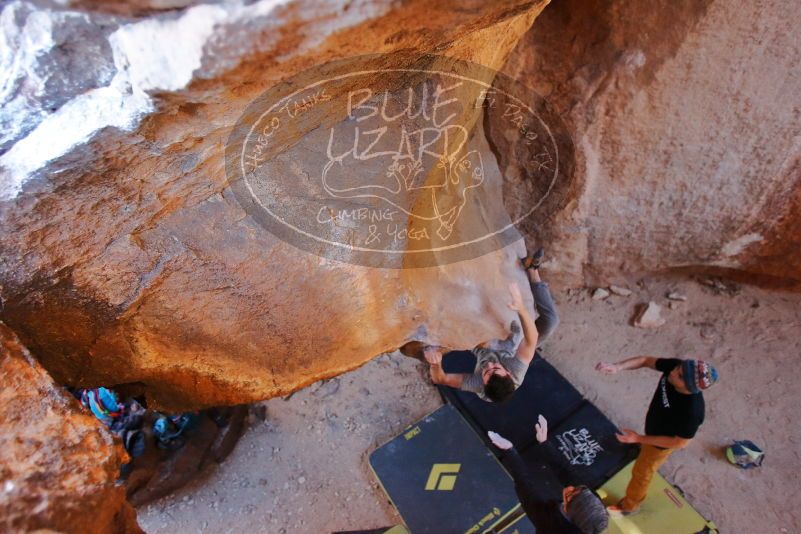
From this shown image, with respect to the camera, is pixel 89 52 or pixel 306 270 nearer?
pixel 89 52

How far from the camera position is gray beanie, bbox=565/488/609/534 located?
6.91ft

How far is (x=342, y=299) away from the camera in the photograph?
2.14 metres

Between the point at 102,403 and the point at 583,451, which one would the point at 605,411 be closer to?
the point at 583,451

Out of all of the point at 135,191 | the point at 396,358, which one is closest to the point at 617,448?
the point at 396,358

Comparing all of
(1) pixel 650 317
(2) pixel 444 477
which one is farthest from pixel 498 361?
(1) pixel 650 317

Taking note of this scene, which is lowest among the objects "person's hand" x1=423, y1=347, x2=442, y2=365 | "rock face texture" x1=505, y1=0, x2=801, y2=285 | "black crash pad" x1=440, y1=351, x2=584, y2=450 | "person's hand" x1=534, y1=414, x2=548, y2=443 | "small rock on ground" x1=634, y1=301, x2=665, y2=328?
"black crash pad" x1=440, y1=351, x2=584, y2=450

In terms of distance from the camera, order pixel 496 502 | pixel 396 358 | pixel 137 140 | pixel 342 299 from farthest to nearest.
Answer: pixel 396 358
pixel 496 502
pixel 342 299
pixel 137 140

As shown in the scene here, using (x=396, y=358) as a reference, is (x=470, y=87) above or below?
above

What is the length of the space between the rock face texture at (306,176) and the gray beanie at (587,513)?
0.85 meters

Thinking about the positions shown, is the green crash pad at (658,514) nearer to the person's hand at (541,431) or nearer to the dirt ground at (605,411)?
the dirt ground at (605,411)

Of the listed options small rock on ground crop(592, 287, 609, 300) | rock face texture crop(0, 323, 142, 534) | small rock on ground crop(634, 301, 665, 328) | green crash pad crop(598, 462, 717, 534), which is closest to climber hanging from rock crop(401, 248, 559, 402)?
green crash pad crop(598, 462, 717, 534)

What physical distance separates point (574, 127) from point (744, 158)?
0.78m

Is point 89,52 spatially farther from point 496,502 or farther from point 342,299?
point 496,502

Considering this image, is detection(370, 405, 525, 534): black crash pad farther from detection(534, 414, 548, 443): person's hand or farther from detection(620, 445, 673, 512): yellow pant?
detection(620, 445, 673, 512): yellow pant
